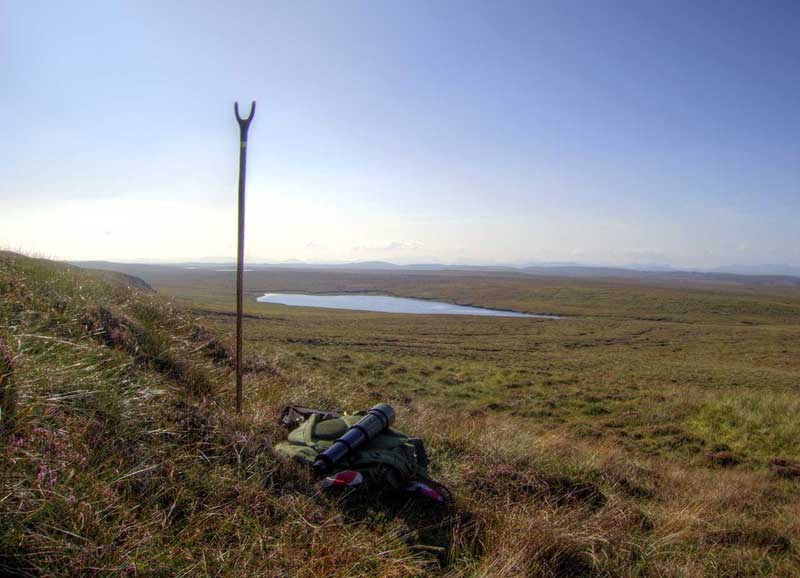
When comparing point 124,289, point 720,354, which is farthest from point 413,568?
point 720,354

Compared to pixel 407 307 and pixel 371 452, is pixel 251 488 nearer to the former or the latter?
pixel 371 452

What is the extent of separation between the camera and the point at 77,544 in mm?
1893

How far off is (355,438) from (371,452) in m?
0.17

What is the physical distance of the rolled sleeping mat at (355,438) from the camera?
3206 millimetres

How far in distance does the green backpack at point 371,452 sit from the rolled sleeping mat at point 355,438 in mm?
49

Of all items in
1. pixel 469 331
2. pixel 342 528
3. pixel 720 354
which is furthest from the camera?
pixel 469 331

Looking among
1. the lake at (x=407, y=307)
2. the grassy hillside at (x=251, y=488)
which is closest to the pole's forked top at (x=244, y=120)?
the grassy hillside at (x=251, y=488)

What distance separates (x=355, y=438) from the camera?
3414mm

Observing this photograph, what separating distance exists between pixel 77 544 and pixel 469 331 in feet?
103

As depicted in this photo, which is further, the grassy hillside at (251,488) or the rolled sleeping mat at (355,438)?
the rolled sleeping mat at (355,438)

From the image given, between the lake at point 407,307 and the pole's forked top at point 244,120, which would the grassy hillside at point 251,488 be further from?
the lake at point 407,307

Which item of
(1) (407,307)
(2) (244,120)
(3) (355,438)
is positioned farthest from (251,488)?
(1) (407,307)

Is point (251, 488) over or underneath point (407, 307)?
over

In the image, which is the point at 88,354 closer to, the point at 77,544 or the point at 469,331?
the point at 77,544
